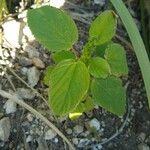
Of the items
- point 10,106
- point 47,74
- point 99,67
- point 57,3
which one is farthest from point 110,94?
point 57,3

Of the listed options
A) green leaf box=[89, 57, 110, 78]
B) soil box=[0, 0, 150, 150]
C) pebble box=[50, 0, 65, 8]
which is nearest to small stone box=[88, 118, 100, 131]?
A: soil box=[0, 0, 150, 150]

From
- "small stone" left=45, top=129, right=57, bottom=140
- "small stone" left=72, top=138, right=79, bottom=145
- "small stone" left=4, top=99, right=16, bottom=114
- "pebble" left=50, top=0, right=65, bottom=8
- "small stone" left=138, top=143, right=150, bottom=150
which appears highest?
"pebble" left=50, top=0, right=65, bottom=8

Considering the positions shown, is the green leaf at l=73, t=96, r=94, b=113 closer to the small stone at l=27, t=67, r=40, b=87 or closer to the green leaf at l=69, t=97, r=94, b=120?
the green leaf at l=69, t=97, r=94, b=120

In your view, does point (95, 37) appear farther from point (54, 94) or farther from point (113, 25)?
point (54, 94)

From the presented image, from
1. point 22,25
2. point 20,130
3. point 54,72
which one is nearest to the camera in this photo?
point 54,72

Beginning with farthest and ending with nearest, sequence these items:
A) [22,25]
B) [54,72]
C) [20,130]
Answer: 1. [22,25]
2. [20,130]
3. [54,72]

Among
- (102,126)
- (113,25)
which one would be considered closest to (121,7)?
(113,25)
